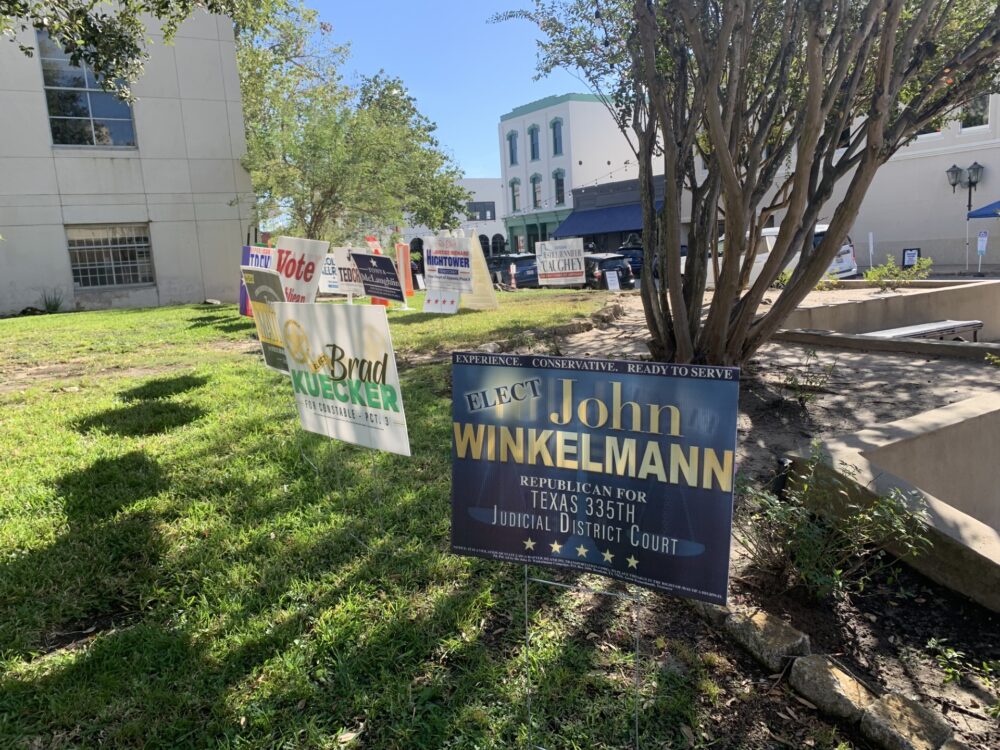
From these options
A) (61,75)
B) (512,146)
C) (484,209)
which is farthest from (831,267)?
(484,209)

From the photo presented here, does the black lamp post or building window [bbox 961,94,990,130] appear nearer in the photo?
building window [bbox 961,94,990,130]

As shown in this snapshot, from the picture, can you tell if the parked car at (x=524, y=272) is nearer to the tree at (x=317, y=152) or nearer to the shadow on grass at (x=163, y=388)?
the tree at (x=317, y=152)

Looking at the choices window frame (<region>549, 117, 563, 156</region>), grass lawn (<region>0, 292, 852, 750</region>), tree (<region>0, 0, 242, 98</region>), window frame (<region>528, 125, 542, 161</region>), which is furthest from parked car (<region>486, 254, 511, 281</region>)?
grass lawn (<region>0, 292, 852, 750</region>)

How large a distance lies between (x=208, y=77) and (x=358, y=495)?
2224 cm

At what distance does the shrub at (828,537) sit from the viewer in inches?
122

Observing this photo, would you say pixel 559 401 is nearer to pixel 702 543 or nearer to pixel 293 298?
pixel 702 543

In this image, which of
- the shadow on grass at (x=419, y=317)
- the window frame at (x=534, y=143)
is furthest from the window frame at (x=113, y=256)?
the window frame at (x=534, y=143)

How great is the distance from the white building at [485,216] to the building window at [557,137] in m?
11.5

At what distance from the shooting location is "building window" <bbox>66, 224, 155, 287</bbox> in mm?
21609

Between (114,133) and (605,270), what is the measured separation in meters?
16.6

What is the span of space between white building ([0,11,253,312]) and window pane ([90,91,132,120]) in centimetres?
3

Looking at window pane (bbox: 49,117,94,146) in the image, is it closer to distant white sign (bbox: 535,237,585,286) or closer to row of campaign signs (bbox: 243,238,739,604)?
distant white sign (bbox: 535,237,585,286)

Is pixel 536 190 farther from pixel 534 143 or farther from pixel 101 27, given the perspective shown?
pixel 101 27

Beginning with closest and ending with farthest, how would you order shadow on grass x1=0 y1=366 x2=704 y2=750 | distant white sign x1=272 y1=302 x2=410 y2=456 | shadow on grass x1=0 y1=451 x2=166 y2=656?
shadow on grass x1=0 y1=366 x2=704 y2=750, shadow on grass x1=0 y1=451 x2=166 y2=656, distant white sign x1=272 y1=302 x2=410 y2=456
